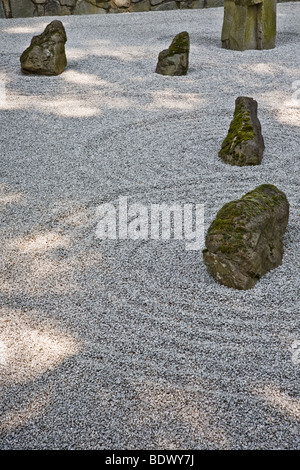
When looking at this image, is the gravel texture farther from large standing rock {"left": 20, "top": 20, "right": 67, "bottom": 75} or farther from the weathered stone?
the weathered stone

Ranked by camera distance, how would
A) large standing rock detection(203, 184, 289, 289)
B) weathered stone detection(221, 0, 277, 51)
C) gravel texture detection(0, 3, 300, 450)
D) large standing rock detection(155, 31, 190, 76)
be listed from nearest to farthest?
gravel texture detection(0, 3, 300, 450), large standing rock detection(203, 184, 289, 289), large standing rock detection(155, 31, 190, 76), weathered stone detection(221, 0, 277, 51)

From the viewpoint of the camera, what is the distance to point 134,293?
263 cm

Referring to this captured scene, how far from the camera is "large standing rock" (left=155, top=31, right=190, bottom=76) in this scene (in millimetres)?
5945

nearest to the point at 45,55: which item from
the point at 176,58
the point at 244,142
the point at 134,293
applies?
the point at 176,58

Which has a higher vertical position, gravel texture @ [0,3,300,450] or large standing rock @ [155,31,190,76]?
large standing rock @ [155,31,190,76]

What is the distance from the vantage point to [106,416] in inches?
76.0

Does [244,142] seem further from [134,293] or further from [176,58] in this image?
[176,58]

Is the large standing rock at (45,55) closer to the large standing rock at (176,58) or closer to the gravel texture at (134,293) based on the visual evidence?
the gravel texture at (134,293)

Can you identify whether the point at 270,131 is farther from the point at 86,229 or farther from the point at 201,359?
the point at 201,359

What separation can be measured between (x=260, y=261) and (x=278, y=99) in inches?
129

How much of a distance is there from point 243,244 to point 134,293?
2.13 ft

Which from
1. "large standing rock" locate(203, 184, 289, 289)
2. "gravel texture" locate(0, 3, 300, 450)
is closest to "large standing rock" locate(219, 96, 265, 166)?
"gravel texture" locate(0, 3, 300, 450)

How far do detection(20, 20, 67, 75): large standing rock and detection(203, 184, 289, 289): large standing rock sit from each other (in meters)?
4.10

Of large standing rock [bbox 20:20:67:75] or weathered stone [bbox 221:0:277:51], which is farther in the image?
weathered stone [bbox 221:0:277:51]
